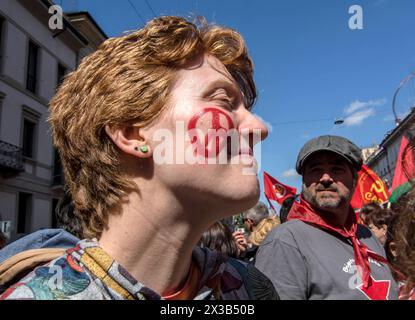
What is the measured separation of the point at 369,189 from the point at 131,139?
5.39 meters

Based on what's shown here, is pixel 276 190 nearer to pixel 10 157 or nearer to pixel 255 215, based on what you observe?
pixel 255 215

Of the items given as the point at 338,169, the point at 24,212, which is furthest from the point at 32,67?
the point at 338,169

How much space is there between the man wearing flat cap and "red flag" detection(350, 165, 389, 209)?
3.22 m

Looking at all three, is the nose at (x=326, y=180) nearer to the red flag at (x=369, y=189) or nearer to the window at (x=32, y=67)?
the red flag at (x=369, y=189)

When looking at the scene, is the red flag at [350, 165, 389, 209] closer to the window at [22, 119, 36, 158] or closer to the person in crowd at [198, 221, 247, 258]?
the person in crowd at [198, 221, 247, 258]

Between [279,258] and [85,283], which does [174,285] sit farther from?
[279,258]

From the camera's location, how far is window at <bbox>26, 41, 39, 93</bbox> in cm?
1961

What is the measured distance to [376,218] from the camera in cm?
453

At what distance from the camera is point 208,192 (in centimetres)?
113

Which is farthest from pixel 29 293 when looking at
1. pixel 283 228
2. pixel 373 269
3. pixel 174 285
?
pixel 373 269

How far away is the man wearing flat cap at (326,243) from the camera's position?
217cm

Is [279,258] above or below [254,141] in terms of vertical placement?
below

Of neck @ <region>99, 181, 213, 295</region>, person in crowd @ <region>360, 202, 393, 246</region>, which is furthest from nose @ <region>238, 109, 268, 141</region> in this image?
person in crowd @ <region>360, 202, 393, 246</region>

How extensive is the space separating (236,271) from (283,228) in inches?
47.4
